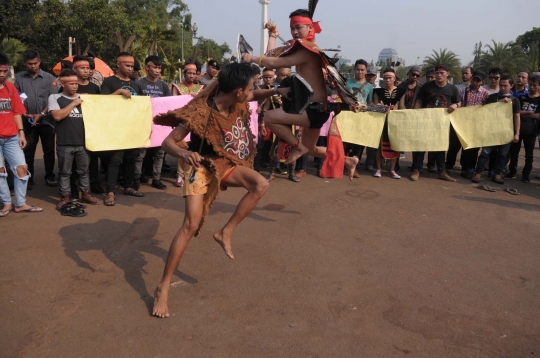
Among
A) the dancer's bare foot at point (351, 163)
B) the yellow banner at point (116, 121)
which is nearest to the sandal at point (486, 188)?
the dancer's bare foot at point (351, 163)

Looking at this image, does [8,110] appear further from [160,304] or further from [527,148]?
[527,148]

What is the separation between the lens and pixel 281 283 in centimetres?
391

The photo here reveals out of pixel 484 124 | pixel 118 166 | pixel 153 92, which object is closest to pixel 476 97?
pixel 484 124

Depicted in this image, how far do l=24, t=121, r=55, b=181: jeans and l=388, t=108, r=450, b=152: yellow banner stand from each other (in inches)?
247

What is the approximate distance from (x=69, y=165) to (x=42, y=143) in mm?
1386

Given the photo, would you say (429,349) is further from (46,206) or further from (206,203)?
(46,206)

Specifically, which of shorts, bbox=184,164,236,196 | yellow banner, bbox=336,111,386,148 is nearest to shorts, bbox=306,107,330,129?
shorts, bbox=184,164,236,196

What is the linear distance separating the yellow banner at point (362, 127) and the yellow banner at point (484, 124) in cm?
143

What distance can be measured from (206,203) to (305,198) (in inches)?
131

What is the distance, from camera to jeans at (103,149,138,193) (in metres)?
6.43

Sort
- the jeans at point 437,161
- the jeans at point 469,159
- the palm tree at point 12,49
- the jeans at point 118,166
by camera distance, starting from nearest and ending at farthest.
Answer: the jeans at point 118,166
the jeans at point 437,161
the jeans at point 469,159
the palm tree at point 12,49

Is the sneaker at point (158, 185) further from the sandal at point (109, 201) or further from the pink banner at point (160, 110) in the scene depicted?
the sandal at point (109, 201)

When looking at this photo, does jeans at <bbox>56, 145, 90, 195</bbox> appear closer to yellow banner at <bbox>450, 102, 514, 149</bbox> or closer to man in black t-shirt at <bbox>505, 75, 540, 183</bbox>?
yellow banner at <bbox>450, 102, 514, 149</bbox>

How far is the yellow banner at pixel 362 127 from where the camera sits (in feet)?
28.7
